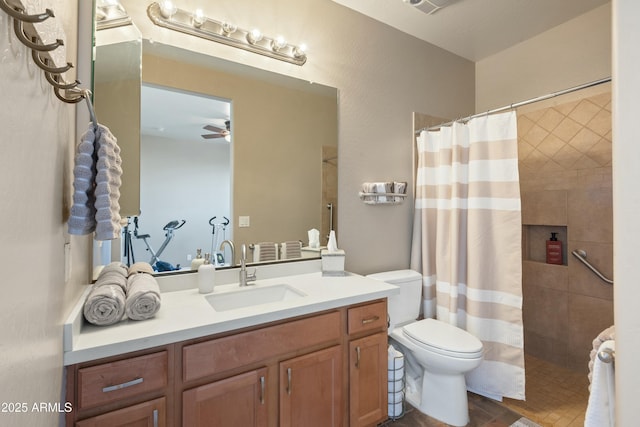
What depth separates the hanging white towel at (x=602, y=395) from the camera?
3.17 ft

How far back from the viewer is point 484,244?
197cm

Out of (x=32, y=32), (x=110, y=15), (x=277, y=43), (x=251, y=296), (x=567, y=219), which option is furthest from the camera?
(x=567, y=219)

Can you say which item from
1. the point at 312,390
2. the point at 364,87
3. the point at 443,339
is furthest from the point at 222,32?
the point at 443,339

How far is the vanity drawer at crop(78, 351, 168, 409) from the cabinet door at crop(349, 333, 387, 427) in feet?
2.91

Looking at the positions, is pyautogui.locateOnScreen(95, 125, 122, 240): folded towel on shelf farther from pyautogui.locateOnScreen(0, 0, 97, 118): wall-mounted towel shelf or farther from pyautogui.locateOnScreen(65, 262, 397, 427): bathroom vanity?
pyautogui.locateOnScreen(65, 262, 397, 427): bathroom vanity

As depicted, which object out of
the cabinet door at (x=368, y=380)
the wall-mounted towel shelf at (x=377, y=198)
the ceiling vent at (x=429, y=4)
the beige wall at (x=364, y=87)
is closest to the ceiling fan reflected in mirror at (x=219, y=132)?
the beige wall at (x=364, y=87)

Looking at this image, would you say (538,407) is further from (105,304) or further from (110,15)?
(110,15)

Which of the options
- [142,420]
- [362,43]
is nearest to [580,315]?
[362,43]

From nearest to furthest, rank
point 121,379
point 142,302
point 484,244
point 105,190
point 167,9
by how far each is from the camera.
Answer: point 105,190 → point 121,379 → point 142,302 → point 167,9 → point 484,244

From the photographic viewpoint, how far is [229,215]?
171 cm

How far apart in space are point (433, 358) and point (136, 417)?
1498 mm

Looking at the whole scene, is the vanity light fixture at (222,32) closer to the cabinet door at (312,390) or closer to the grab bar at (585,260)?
the cabinet door at (312,390)

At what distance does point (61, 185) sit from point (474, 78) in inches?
132

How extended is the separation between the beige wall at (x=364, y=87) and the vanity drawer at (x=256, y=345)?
78 cm
